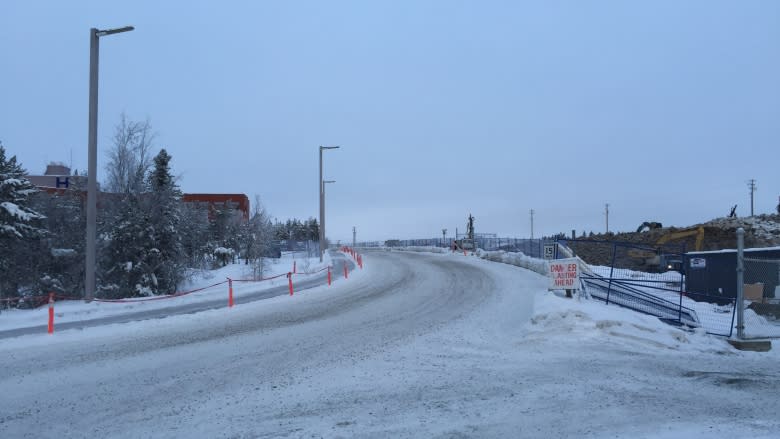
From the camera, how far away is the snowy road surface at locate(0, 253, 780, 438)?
6863 millimetres

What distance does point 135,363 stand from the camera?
34.8 ft

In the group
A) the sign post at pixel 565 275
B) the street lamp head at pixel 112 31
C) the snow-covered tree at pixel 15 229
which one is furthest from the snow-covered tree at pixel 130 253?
the sign post at pixel 565 275

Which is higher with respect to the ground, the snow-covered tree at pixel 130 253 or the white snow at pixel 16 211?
the white snow at pixel 16 211

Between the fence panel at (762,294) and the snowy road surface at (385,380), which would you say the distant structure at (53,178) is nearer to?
the snowy road surface at (385,380)

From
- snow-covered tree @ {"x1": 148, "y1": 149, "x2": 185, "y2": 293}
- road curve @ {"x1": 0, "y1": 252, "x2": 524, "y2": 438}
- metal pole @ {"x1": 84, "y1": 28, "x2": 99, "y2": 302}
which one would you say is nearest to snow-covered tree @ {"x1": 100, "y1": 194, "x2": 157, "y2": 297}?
snow-covered tree @ {"x1": 148, "y1": 149, "x2": 185, "y2": 293}

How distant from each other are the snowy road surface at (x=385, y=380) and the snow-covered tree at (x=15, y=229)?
16.2 metres

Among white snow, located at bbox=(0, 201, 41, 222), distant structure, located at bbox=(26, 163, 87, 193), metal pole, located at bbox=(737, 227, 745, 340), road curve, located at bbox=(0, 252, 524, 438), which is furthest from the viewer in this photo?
distant structure, located at bbox=(26, 163, 87, 193)

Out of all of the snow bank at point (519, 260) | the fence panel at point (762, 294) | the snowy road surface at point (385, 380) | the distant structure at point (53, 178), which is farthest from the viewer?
the distant structure at point (53, 178)

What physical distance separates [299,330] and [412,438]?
8.46 m

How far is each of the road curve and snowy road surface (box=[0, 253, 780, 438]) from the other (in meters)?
0.04

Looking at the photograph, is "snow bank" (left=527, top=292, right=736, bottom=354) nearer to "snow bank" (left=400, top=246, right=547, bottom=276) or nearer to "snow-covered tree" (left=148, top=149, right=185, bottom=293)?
"snow bank" (left=400, top=246, right=547, bottom=276)

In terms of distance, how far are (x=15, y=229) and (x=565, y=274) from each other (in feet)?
83.5

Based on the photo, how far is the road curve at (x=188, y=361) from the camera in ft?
24.2

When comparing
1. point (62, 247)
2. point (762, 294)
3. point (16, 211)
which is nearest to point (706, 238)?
point (762, 294)
